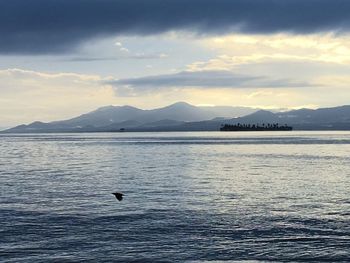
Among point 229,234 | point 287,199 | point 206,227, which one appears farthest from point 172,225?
point 287,199

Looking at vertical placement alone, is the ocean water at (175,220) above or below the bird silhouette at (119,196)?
below

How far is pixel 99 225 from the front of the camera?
33.5 meters

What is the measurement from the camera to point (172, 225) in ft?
109

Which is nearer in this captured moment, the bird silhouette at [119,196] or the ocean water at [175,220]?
the ocean water at [175,220]

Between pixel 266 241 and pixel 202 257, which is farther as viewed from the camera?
pixel 266 241

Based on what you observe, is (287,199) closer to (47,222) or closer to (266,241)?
(266,241)

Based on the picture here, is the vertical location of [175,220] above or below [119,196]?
below

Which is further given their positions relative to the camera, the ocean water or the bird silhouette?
the bird silhouette

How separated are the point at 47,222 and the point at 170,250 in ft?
34.9

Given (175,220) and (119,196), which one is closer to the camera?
(175,220)

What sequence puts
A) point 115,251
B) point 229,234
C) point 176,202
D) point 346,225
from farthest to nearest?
1. point 176,202
2. point 346,225
3. point 229,234
4. point 115,251

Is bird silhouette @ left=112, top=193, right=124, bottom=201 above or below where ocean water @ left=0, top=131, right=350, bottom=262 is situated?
above

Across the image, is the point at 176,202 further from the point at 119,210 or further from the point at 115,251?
the point at 115,251

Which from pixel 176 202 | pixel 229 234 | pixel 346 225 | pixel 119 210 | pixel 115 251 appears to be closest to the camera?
pixel 115 251
